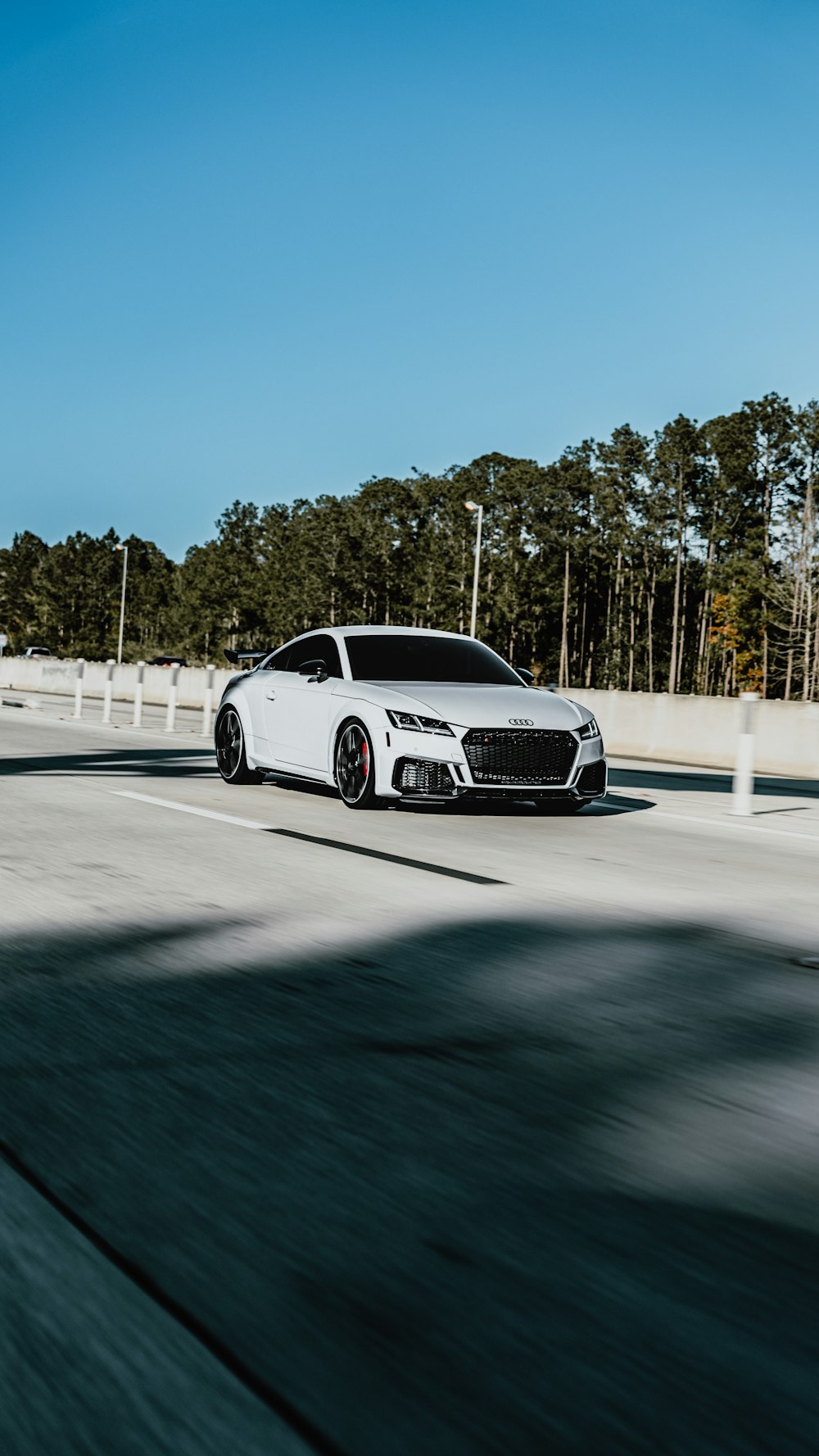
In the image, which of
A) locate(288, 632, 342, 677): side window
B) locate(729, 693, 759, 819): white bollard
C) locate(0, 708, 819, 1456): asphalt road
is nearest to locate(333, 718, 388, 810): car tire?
locate(288, 632, 342, 677): side window

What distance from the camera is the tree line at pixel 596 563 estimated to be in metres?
100

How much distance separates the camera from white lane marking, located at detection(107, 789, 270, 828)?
1079 cm

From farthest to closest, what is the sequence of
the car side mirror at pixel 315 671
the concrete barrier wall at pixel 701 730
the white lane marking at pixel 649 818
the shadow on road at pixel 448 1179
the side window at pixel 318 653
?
the concrete barrier wall at pixel 701 730 → the side window at pixel 318 653 → the car side mirror at pixel 315 671 → the white lane marking at pixel 649 818 → the shadow on road at pixel 448 1179

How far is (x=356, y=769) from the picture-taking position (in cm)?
1185

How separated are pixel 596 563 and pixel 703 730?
98925 mm

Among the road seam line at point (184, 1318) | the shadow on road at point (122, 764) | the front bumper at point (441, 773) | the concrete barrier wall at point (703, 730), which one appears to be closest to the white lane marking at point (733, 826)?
→ the front bumper at point (441, 773)

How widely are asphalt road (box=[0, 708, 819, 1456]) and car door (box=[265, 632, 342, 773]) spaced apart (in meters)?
4.77

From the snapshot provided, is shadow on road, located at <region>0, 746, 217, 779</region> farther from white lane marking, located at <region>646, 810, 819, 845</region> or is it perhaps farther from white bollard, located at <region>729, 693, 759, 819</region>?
white bollard, located at <region>729, 693, 759, 819</region>

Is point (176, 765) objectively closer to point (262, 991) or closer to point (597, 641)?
point (262, 991)

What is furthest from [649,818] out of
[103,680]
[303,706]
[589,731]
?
[103,680]

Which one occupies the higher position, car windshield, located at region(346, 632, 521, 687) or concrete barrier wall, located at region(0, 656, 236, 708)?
car windshield, located at region(346, 632, 521, 687)

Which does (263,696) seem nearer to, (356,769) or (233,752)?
(233,752)

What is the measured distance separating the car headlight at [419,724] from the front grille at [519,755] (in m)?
0.17

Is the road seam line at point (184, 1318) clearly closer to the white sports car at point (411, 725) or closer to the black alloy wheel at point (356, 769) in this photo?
the white sports car at point (411, 725)
